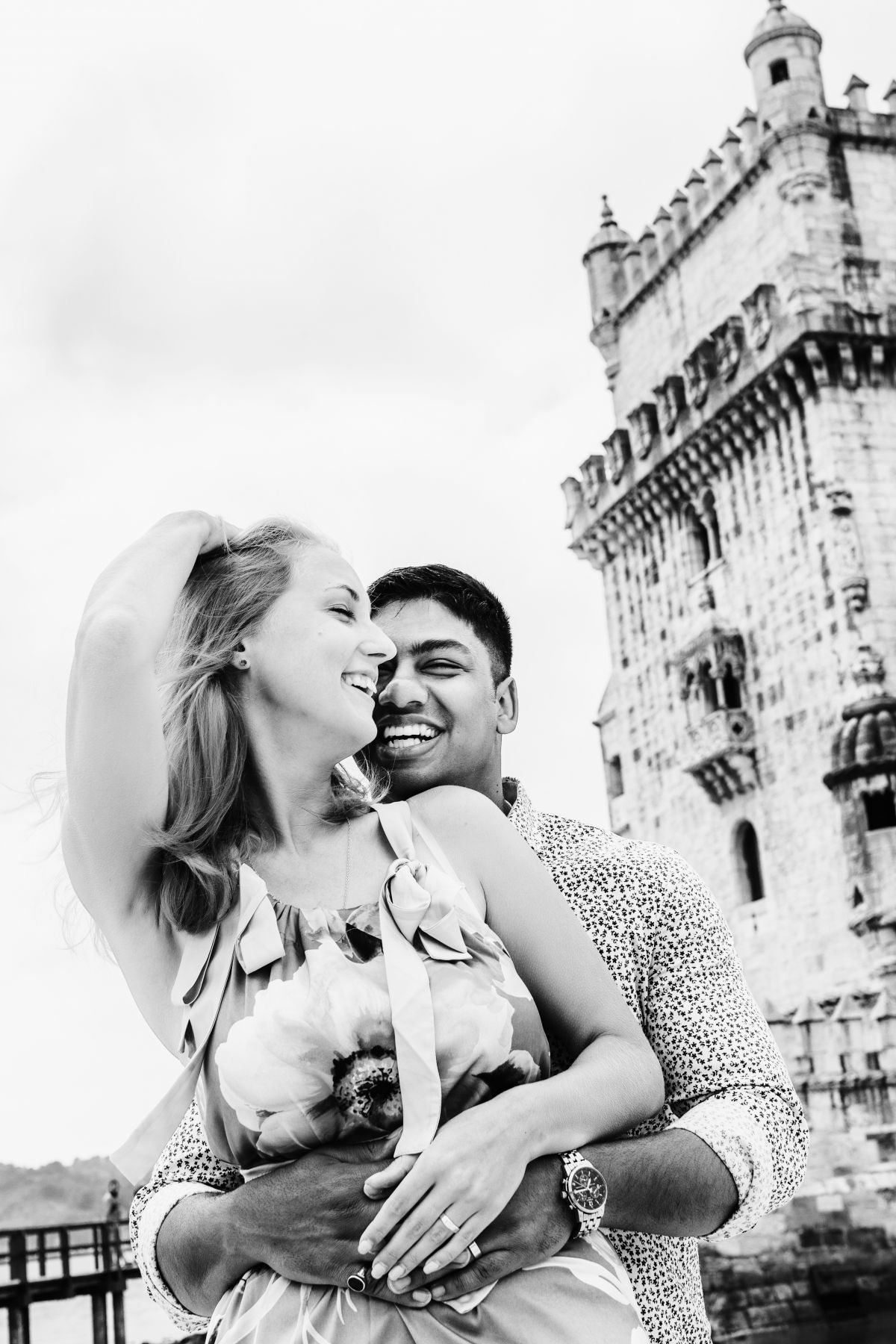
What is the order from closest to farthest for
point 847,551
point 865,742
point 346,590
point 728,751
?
1. point 346,590
2. point 865,742
3. point 847,551
4. point 728,751

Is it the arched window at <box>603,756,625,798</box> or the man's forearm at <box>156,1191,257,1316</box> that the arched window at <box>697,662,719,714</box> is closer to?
the arched window at <box>603,756,625,798</box>

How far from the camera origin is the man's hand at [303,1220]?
6.31ft

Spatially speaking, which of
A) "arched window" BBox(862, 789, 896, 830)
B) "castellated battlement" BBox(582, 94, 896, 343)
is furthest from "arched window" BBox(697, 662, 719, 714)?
"castellated battlement" BBox(582, 94, 896, 343)

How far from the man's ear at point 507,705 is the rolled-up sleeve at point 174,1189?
3.46ft

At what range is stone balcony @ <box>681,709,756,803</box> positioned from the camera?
75.2 feet

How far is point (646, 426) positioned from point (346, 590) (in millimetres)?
24655

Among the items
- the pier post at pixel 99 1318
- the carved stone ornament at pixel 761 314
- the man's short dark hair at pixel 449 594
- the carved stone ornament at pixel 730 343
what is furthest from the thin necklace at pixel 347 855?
the carved stone ornament at pixel 730 343

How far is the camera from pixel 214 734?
2.29 m

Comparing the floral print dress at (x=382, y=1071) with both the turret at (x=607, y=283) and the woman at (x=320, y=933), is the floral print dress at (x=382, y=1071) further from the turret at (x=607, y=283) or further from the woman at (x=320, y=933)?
the turret at (x=607, y=283)

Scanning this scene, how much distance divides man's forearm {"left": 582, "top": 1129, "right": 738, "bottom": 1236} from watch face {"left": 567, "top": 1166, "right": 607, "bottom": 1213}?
45mm

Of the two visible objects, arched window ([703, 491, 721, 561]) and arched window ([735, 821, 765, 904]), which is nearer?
arched window ([735, 821, 765, 904])

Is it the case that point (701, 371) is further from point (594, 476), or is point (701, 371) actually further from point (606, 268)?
point (606, 268)

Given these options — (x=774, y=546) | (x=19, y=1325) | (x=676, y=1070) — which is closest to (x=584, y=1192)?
(x=676, y=1070)

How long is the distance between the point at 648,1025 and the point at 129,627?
118 cm
